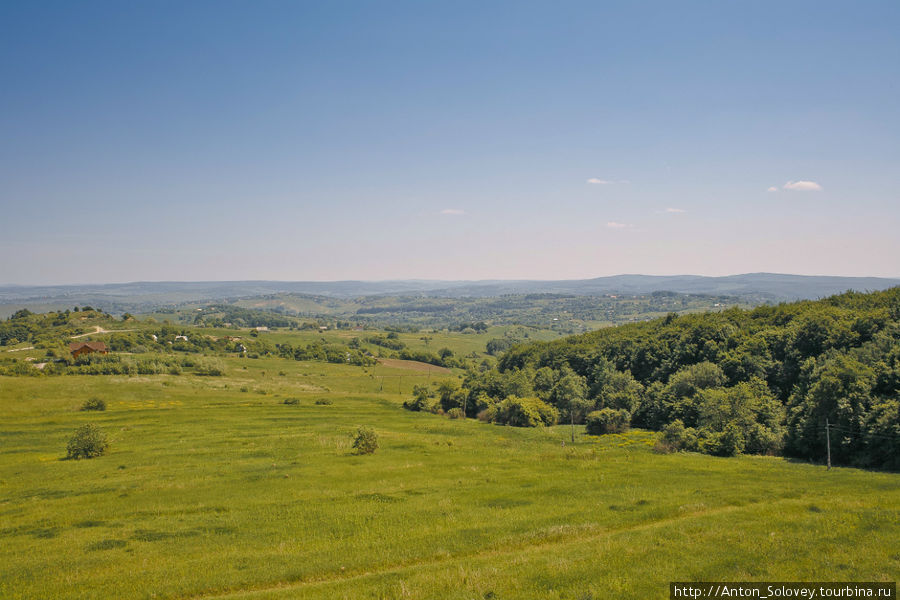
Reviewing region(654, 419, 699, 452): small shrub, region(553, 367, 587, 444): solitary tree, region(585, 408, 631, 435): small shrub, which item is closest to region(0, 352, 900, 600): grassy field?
region(654, 419, 699, 452): small shrub

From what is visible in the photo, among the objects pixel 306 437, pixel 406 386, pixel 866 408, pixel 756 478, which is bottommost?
pixel 406 386

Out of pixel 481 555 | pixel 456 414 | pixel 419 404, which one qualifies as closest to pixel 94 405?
pixel 419 404

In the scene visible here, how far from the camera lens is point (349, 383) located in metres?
157

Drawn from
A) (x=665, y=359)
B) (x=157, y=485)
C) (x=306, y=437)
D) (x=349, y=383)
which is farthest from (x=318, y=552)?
(x=349, y=383)

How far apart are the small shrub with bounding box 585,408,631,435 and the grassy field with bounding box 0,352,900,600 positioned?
12.1 metres

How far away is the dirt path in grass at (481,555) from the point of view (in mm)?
23078

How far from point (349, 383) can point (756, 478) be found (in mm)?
130489

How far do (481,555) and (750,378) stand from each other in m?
77.3

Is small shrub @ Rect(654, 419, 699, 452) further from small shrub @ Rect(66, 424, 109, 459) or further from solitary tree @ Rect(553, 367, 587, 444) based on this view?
small shrub @ Rect(66, 424, 109, 459)

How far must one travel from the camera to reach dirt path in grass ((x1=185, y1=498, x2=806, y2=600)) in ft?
75.7

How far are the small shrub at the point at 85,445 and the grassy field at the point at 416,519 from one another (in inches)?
91.1

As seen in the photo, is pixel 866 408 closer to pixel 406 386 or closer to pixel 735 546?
pixel 735 546

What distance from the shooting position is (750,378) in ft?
275

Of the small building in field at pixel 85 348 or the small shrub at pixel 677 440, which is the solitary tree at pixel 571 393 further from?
the small building in field at pixel 85 348
